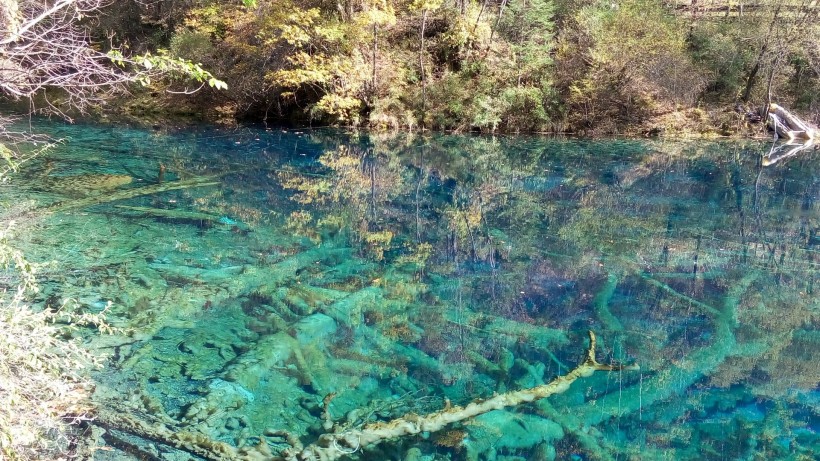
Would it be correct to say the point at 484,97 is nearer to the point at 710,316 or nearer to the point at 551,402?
the point at 710,316

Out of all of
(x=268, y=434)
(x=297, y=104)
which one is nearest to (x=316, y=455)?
(x=268, y=434)

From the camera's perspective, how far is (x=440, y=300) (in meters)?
6.02

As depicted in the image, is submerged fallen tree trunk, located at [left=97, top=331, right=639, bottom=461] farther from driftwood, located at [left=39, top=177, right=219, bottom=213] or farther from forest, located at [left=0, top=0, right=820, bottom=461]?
driftwood, located at [left=39, top=177, right=219, bottom=213]

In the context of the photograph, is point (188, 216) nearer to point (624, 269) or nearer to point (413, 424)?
point (413, 424)

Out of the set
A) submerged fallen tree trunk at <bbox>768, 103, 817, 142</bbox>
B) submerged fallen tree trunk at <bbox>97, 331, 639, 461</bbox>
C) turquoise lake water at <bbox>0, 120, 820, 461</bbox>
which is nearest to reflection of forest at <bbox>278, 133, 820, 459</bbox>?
turquoise lake water at <bbox>0, 120, 820, 461</bbox>

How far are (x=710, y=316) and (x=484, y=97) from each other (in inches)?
589

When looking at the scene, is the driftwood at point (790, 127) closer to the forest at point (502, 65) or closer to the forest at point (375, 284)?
the forest at point (502, 65)

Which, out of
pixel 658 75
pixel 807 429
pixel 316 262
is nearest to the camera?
pixel 807 429

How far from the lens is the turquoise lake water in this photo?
13.0ft

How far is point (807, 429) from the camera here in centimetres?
395

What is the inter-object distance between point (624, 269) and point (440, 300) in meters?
2.55

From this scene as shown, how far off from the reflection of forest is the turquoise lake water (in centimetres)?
3

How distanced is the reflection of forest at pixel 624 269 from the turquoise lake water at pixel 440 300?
0.03 m

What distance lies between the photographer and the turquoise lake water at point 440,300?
3.95 meters
